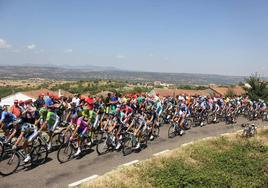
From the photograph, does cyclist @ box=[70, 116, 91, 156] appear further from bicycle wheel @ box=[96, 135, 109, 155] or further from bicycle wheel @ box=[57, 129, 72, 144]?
bicycle wheel @ box=[96, 135, 109, 155]

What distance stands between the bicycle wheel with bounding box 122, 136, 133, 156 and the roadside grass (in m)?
1.40

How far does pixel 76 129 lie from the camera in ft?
35.7

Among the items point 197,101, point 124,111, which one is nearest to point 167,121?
point 197,101

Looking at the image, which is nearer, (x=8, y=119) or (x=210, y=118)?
(x=8, y=119)

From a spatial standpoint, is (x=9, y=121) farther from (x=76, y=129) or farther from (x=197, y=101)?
(x=197, y=101)

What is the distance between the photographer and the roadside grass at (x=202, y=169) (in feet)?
31.1

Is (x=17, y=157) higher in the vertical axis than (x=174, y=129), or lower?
higher

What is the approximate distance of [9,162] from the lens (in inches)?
369

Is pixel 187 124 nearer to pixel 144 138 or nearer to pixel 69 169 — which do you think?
pixel 144 138

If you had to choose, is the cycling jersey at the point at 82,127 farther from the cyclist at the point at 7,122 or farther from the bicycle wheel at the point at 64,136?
the cyclist at the point at 7,122

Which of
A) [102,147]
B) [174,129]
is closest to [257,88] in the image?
[174,129]

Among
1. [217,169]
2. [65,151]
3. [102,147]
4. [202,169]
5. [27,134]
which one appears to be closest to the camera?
[27,134]

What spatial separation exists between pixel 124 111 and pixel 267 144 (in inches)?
333

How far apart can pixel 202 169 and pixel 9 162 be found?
272 inches
